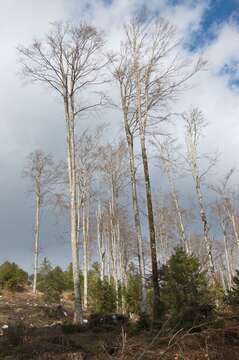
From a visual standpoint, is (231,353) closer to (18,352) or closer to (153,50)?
(18,352)

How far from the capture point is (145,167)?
1270 cm

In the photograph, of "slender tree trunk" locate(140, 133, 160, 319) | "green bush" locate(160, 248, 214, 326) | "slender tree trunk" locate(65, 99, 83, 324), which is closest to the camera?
"slender tree trunk" locate(140, 133, 160, 319)

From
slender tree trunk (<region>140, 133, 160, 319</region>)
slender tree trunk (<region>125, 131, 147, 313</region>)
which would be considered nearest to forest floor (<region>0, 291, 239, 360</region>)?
slender tree trunk (<region>125, 131, 147, 313</region>)

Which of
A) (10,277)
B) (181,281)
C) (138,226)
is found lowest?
(181,281)

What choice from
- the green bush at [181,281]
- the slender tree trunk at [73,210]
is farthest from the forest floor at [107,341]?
the green bush at [181,281]

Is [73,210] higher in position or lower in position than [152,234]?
higher

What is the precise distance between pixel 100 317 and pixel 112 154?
12246mm

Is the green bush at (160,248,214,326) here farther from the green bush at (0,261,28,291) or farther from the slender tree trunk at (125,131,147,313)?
the green bush at (0,261,28,291)

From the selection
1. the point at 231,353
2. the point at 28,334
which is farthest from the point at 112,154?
the point at 231,353

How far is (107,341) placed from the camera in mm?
7211

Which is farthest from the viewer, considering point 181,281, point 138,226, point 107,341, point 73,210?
point 138,226

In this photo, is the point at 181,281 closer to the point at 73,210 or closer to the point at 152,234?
the point at 152,234

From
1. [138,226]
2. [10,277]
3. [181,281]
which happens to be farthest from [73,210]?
[10,277]

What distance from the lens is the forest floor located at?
11.0 feet
